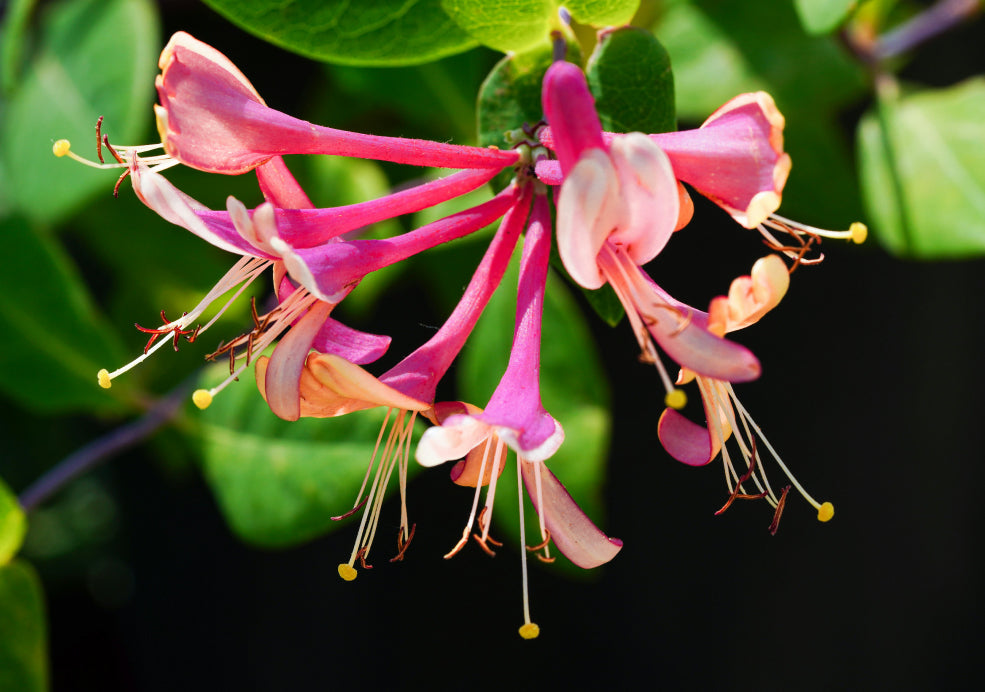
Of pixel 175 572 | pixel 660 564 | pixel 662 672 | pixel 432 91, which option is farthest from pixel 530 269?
pixel 175 572

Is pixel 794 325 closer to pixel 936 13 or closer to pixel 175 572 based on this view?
pixel 936 13

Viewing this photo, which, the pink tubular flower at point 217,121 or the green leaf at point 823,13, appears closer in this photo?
the pink tubular flower at point 217,121

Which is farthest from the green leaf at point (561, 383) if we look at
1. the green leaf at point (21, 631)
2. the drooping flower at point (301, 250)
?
the green leaf at point (21, 631)

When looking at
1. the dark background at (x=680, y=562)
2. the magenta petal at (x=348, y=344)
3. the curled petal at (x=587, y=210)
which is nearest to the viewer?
the curled petal at (x=587, y=210)

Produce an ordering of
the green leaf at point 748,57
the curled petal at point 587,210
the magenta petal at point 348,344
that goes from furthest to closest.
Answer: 1. the green leaf at point 748,57
2. the magenta petal at point 348,344
3. the curled petal at point 587,210

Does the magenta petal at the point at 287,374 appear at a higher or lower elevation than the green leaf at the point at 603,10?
lower

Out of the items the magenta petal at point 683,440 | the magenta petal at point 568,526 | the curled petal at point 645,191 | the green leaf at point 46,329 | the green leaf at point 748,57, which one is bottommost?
the magenta petal at point 568,526

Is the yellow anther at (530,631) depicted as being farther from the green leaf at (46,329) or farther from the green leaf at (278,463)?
the green leaf at (46,329)

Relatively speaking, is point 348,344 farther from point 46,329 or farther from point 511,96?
point 46,329
